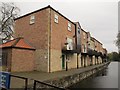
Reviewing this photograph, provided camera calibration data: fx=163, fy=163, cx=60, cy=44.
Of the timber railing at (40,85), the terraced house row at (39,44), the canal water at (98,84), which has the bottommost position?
the canal water at (98,84)

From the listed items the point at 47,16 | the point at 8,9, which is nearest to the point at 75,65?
the point at 47,16

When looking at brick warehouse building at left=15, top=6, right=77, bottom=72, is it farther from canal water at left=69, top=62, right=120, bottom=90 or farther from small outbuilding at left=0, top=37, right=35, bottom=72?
canal water at left=69, top=62, right=120, bottom=90

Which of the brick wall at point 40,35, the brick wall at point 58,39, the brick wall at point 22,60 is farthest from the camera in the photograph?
the brick wall at point 58,39

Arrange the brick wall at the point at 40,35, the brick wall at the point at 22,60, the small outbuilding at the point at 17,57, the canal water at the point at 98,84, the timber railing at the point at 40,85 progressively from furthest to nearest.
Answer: the brick wall at the point at 40,35 < the brick wall at the point at 22,60 < the small outbuilding at the point at 17,57 < the canal water at the point at 98,84 < the timber railing at the point at 40,85

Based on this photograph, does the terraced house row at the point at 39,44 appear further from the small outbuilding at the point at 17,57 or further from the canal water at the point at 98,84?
the canal water at the point at 98,84

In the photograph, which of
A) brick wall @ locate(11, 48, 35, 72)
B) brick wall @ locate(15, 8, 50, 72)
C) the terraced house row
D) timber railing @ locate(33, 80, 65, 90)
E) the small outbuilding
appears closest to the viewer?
timber railing @ locate(33, 80, 65, 90)

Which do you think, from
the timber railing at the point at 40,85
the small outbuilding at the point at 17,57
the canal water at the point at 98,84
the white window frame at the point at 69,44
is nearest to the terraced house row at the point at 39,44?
the small outbuilding at the point at 17,57

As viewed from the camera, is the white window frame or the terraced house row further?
the white window frame

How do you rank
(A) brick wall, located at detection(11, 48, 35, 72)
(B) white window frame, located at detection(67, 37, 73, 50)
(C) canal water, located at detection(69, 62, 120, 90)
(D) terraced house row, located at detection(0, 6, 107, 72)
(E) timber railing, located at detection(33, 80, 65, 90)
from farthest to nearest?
(B) white window frame, located at detection(67, 37, 73, 50), (D) terraced house row, located at detection(0, 6, 107, 72), (A) brick wall, located at detection(11, 48, 35, 72), (C) canal water, located at detection(69, 62, 120, 90), (E) timber railing, located at detection(33, 80, 65, 90)

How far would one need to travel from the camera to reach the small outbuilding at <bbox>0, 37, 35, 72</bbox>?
1519 cm

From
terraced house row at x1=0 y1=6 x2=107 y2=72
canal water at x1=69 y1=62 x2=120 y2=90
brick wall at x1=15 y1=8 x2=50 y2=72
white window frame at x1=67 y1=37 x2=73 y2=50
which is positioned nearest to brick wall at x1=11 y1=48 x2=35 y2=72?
terraced house row at x1=0 y1=6 x2=107 y2=72

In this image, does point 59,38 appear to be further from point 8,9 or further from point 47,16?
point 8,9

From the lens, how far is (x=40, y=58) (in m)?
17.2

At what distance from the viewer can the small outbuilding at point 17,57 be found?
15188mm
